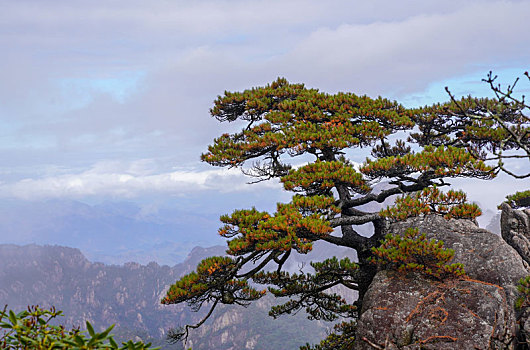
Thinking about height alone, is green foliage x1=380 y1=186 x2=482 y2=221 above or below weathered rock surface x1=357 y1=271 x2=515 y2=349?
above

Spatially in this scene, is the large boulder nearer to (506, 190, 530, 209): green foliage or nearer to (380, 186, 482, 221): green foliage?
(380, 186, 482, 221): green foliage

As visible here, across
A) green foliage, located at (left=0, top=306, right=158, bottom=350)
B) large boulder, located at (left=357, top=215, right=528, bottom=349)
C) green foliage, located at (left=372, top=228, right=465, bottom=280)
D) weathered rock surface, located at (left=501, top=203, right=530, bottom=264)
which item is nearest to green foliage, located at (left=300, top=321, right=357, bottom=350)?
large boulder, located at (left=357, top=215, right=528, bottom=349)

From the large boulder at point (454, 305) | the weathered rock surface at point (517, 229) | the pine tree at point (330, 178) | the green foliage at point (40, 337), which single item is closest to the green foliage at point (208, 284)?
the pine tree at point (330, 178)

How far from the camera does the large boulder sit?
9133 millimetres

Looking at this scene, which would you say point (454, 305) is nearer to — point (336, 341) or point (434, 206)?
point (434, 206)

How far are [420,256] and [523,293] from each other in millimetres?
2394

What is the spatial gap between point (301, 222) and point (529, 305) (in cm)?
506

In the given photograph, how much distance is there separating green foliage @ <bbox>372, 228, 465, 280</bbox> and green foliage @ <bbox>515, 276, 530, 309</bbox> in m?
1.17

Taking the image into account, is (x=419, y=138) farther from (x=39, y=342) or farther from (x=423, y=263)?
(x=39, y=342)

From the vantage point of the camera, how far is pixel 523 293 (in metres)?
9.66

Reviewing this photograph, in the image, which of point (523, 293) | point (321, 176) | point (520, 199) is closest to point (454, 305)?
point (523, 293)

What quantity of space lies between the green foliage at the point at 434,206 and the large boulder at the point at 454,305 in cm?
166

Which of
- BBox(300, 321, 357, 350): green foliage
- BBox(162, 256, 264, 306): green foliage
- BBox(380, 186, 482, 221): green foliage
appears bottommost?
BBox(300, 321, 357, 350): green foliage

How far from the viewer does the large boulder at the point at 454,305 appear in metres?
9.13
